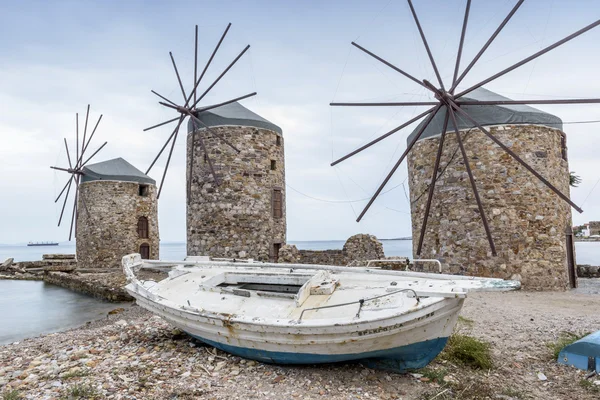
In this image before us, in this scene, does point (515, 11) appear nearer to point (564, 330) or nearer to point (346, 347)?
point (564, 330)

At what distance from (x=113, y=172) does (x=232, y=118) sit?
33.0ft

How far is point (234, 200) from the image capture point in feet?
44.3

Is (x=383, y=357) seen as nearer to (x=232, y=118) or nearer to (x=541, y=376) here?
(x=541, y=376)

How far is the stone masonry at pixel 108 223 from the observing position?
2019 centimetres

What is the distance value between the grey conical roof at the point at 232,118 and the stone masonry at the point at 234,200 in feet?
0.58

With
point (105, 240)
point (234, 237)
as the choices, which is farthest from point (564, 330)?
point (105, 240)

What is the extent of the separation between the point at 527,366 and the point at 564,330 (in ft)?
5.30

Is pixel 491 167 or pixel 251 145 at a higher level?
pixel 251 145

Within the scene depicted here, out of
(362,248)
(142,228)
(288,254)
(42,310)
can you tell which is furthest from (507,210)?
(142,228)

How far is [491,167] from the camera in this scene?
9930mm

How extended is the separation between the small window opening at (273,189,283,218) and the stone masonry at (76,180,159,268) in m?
9.41

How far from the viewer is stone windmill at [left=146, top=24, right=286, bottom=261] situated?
13.4m

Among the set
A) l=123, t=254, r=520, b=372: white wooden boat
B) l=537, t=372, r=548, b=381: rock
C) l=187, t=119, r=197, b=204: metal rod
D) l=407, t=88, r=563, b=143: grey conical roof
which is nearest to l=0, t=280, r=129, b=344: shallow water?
l=187, t=119, r=197, b=204: metal rod

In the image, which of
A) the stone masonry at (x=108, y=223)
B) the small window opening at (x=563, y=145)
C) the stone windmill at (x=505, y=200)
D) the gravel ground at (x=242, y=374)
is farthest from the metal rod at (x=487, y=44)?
the stone masonry at (x=108, y=223)
